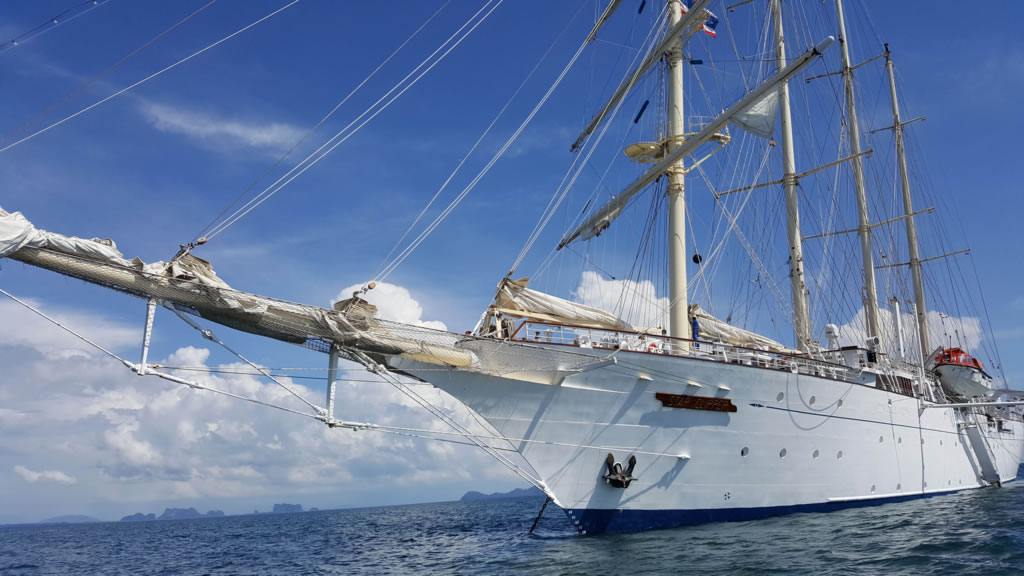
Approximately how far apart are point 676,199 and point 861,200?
18.7 metres

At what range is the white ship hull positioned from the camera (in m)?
15.8

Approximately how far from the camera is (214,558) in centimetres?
2498

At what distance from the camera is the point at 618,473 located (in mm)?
15969

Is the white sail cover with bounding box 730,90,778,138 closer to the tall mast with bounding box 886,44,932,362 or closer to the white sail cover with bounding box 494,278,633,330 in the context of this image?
the white sail cover with bounding box 494,278,633,330

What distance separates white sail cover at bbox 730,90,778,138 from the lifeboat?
→ 55.1 feet

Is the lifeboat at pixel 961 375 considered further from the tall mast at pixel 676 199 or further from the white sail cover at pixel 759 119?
the tall mast at pixel 676 199

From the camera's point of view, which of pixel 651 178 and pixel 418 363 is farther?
pixel 651 178

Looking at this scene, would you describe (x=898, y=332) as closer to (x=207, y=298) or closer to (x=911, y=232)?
(x=911, y=232)

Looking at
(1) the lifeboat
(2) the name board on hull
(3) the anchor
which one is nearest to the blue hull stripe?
(3) the anchor

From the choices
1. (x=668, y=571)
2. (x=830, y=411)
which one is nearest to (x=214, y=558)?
(x=668, y=571)

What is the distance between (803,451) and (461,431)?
1034 centimetres

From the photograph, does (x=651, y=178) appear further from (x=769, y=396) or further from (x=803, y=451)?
(x=803, y=451)

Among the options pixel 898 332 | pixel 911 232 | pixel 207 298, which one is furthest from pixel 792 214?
pixel 207 298

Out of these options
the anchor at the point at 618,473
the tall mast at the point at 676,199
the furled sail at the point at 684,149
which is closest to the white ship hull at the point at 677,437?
the anchor at the point at 618,473
